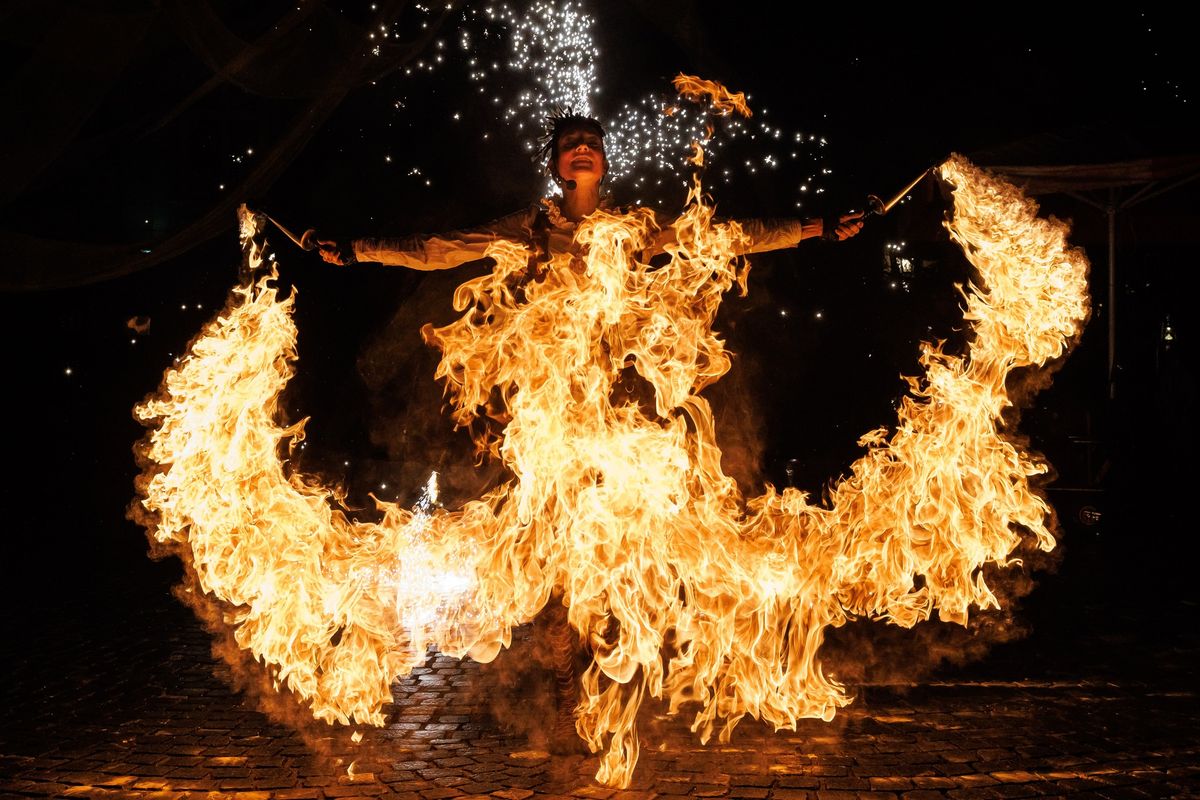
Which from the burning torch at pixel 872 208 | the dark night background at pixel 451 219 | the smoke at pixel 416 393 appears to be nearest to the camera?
the burning torch at pixel 872 208

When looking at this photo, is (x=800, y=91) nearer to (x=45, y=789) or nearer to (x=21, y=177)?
(x=21, y=177)

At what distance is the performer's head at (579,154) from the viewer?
4621 millimetres

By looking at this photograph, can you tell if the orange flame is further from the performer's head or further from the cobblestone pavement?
the cobblestone pavement

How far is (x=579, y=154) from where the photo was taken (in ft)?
15.2

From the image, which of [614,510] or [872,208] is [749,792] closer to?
[614,510]

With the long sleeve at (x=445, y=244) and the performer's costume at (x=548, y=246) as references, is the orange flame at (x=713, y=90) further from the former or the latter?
the long sleeve at (x=445, y=244)

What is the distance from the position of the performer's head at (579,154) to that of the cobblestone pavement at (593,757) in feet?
8.62

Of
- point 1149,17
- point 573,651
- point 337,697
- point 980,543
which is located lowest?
point 337,697

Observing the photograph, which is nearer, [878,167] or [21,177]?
[21,177]

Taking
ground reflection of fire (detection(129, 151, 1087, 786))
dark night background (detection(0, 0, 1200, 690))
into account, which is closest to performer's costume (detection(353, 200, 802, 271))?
ground reflection of fire (detection(129, 151, 1087, 786))

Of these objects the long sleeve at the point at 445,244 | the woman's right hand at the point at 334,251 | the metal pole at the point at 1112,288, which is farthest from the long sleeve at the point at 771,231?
the metal pole at the point at 1112,288

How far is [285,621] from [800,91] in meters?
8.93

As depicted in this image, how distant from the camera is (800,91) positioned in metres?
11.1

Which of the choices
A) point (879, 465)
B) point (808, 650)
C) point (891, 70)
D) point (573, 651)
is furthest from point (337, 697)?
point (891, 70)
